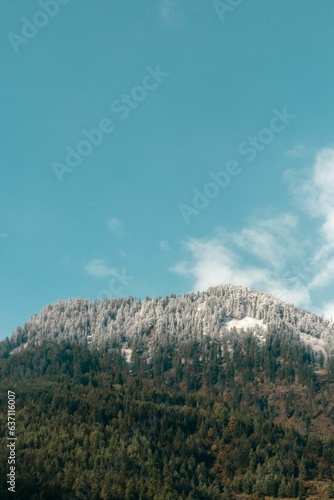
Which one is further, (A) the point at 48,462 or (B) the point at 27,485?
(A) the point at 48,462

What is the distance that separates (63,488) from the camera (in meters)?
180

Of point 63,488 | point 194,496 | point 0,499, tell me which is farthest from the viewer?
point 194,496

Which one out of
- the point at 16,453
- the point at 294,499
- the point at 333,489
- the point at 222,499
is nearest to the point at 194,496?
the point at 222,499

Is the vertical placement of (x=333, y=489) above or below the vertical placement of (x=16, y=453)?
below

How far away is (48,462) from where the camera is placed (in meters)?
196

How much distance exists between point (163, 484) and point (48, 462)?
130ft

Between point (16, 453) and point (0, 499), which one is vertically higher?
point (16, 453)

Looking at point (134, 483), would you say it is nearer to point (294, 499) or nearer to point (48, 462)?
point (48, 462)

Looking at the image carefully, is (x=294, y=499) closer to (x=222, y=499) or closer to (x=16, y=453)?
(x=222, y=499)

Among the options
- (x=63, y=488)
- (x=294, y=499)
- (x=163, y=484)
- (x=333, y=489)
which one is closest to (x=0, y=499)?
(x=63, y=488)

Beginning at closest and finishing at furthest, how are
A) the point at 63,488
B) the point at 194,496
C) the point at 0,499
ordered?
the point at 0,499 < the point at 63,488 < the point at 194,496

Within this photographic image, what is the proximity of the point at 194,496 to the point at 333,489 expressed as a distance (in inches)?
1893

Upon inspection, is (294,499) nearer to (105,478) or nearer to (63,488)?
(105,478)

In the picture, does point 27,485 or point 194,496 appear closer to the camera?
point 27,485
